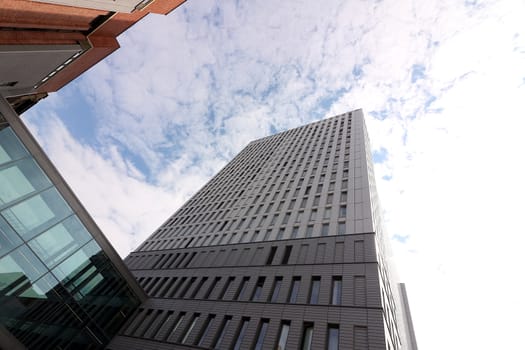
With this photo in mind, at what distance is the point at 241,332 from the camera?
23125 millimetres

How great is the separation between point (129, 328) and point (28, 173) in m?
19.3

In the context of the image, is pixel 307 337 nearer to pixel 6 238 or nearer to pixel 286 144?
pixel 6 238

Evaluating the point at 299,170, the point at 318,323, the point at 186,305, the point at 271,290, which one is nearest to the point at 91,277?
the point at 186,305

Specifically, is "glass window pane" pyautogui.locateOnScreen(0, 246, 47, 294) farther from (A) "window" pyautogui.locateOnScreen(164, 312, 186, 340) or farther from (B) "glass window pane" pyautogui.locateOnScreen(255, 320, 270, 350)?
(B) "glass window pane" pyautogui.locateOnScreen(255, 320, 270, 350)

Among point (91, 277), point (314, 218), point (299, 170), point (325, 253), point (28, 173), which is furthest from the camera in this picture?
point (299, 170)

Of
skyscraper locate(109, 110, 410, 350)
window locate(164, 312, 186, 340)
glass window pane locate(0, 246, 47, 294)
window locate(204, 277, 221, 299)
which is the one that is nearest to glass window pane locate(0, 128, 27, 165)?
glass window pane locate(0, 246, 47, 294)

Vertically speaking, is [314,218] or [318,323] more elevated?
[314,218]

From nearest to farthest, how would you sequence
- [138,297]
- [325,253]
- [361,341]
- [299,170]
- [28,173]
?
[361,341]
[28,173]
[325,253]
[138,297]
[299,170]

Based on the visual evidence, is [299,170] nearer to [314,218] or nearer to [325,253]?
[314,218]

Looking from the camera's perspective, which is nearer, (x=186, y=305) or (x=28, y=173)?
(x=28, y=173)

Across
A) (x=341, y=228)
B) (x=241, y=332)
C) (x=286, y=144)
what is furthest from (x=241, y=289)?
(x=286, y=144)

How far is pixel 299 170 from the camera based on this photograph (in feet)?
161

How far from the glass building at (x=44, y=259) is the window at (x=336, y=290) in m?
23.1

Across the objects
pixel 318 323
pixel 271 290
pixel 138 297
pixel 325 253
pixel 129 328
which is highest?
pixel 325 253
